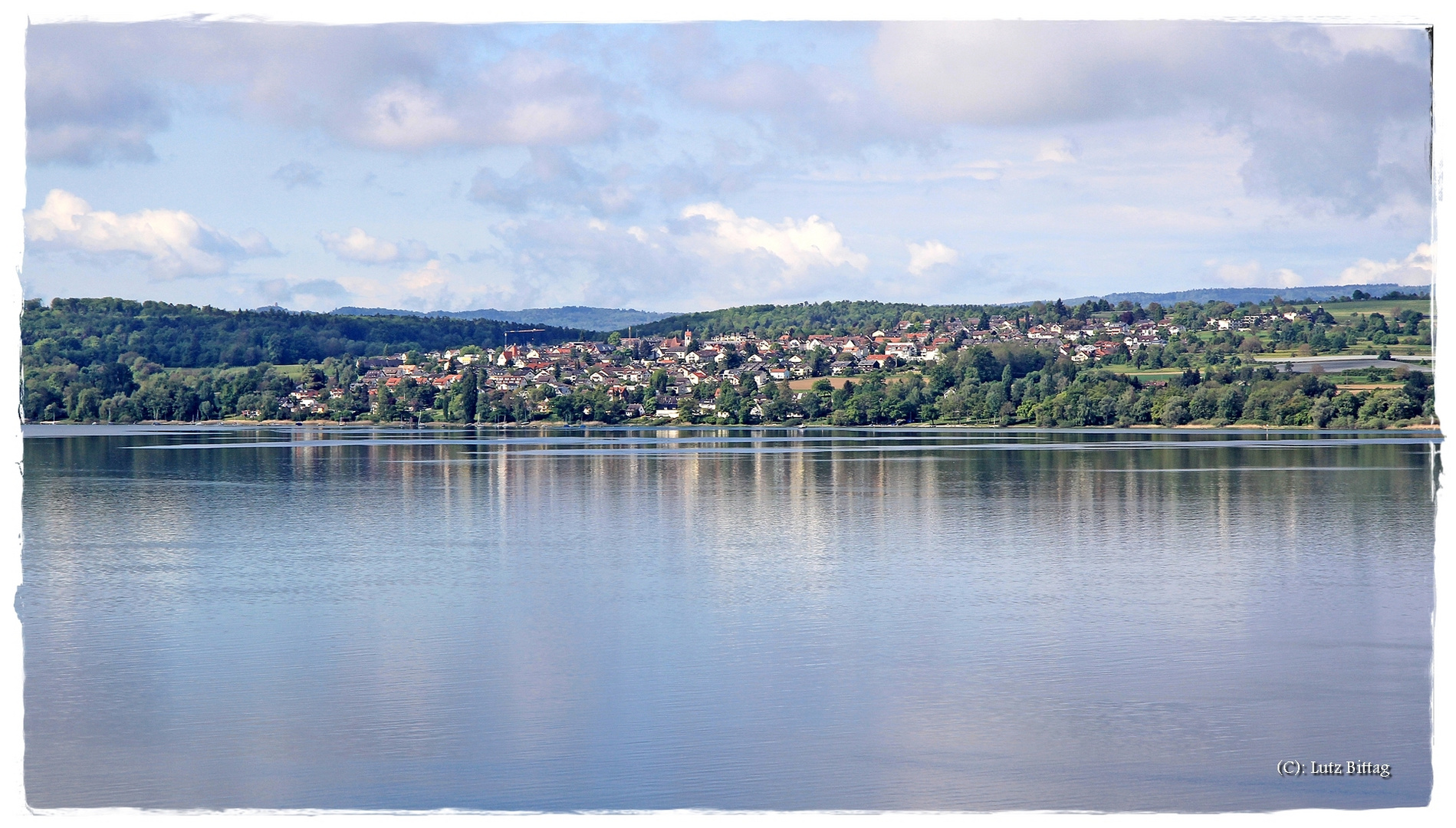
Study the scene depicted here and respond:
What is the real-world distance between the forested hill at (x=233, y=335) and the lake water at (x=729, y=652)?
37189 millimetres

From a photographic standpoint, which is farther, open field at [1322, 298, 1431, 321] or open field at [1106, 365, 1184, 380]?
open field at [1106, 365, 1184, 380]

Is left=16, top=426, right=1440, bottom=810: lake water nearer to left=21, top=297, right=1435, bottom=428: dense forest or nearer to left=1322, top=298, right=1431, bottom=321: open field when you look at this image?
left=1322, top=298, right=1431, bottom=321: open field

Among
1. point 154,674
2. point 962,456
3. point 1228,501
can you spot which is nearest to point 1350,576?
point 1228,501

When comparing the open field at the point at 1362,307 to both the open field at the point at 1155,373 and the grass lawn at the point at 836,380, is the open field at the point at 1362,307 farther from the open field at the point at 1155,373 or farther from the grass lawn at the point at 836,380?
the grass lawn at the point at 836,380

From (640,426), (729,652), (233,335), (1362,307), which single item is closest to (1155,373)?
(1362,307)

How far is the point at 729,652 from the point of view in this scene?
37.2 feet

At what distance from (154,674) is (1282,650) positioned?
975cm

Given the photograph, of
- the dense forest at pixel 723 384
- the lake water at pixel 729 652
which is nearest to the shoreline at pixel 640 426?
the dense forest at pixel 723 384

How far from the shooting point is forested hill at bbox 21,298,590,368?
61281 millimetres

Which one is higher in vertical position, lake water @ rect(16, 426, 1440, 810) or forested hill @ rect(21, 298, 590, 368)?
forested hill @ rect(21, 298, 590, 368)

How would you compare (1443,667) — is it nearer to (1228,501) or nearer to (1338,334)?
(1228,501)

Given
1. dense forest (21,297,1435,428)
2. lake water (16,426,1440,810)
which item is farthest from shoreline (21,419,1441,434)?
lake water (16,426,1440,810)

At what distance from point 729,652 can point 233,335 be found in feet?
281

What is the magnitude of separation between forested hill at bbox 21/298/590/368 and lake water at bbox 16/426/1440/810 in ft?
122
